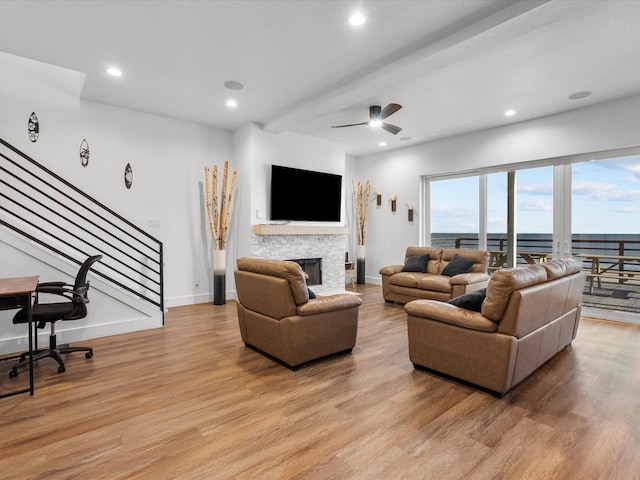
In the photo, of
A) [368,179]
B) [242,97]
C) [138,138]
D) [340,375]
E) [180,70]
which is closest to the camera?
[340,375]

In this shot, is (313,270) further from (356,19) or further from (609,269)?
(609,269)

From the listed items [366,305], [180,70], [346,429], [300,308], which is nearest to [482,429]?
[346,429]

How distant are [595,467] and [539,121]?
525 centimetres

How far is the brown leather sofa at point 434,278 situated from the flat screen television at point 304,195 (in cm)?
169

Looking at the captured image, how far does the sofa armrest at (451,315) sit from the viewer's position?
265 centimetres

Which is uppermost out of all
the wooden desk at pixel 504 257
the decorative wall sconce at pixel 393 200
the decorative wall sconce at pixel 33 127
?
the decorative wall sconce at pixel 33 127

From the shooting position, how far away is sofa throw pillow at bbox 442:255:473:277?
568cm

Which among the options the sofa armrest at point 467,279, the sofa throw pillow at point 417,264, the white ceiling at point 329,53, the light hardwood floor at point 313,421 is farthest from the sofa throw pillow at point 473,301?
Result: the sofa throw pillow at point 417,264

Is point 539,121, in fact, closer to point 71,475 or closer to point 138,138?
point 138,138

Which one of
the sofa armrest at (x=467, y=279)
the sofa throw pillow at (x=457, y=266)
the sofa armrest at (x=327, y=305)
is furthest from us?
A: the sofa throw pillow at (x=457, y=266)

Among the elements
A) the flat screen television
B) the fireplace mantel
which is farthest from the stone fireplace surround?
the flat screen television

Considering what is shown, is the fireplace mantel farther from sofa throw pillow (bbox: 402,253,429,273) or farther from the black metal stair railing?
the black metal stair railing

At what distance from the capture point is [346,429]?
2.20 metres

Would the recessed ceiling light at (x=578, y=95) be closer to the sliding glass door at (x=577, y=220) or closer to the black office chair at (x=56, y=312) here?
the sliding glass door at (x=577, y=220)
